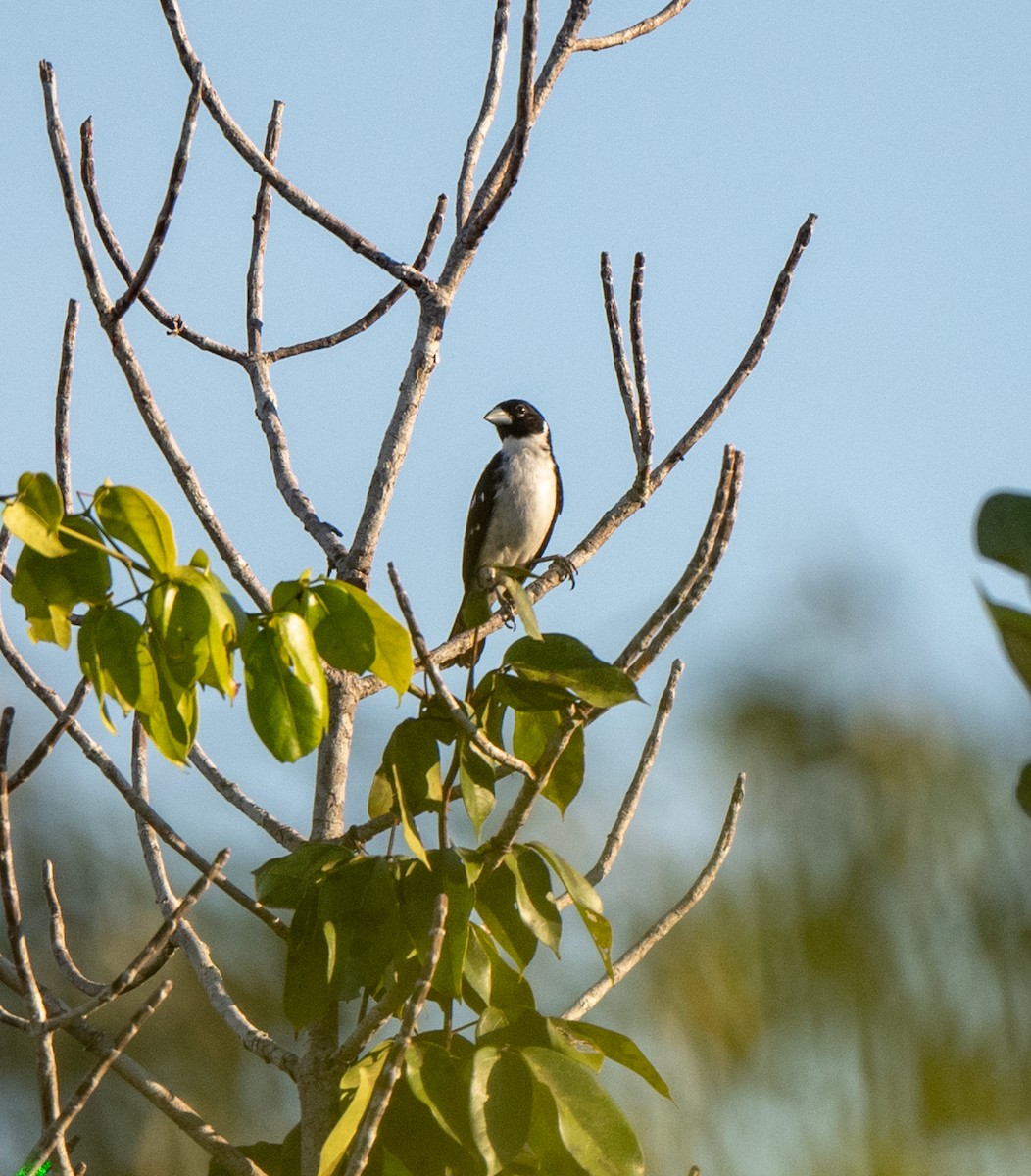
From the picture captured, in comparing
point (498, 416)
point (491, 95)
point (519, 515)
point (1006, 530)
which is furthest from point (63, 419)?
point (498, 416)

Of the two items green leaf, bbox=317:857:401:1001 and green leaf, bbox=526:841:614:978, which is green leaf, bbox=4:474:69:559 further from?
green leaf, bbox=526:841:614:978

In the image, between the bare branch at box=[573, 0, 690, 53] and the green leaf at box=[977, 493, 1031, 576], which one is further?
the bare branch at box=[573, 0, 690, 53]

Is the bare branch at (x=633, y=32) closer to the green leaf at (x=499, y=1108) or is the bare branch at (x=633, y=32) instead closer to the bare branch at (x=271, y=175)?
the bare branch at (x=271, y=175)

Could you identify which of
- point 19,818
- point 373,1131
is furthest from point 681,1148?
point 19,818

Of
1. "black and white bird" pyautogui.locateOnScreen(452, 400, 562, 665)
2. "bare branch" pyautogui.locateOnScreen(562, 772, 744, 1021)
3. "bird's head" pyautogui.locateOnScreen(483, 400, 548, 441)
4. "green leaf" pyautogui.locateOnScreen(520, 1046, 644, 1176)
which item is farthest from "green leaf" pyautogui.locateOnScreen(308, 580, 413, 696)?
"bird's head" pyautogui.locateOnScreen(483, 400, 548, 441)

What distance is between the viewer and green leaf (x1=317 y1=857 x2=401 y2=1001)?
213cm

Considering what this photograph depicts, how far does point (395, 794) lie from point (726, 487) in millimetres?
619

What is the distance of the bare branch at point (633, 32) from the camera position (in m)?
3.22

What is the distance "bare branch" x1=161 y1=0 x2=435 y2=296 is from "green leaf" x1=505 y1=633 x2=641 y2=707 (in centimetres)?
89

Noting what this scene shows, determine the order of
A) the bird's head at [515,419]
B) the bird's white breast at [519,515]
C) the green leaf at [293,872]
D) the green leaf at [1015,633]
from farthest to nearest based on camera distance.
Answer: the bird's head at [515,419] → the bird's white breast at [519,515] → the green leaf at [293,872] → the green leaf at [1015,633]

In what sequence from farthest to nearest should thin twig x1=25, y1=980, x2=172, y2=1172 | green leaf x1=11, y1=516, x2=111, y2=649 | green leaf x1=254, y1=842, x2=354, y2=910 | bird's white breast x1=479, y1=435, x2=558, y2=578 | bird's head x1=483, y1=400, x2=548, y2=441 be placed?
bird's head x1=483, y1=400, x2=548, y2=441 < bird's white breast x1=479, y1=435, x2=558, y2=578 < green leaf x1=254, y1=842, x2=354, y2=910 < green leaf x1=11, y1=516, x2=111, y2=649 < thin twig x1=25, y1=980, x2=172, y2=1172

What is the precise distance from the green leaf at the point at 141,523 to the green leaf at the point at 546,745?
695mm

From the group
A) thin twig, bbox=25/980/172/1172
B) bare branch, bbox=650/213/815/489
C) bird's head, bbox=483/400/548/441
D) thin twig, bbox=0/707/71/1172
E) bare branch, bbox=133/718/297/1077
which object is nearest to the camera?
thin twig, bbox=25/980/172/1172

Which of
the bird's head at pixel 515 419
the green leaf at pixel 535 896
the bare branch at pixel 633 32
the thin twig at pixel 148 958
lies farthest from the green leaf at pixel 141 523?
the bird's head at pixel 515 419
